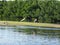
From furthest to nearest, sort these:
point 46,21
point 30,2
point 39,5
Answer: point 30,2
point 39,5
point 46,21

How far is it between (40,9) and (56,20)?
5.11 m

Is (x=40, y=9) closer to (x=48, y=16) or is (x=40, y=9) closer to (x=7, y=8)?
(x=48, y=16)

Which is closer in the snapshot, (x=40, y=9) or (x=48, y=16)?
→ (x=48, y=16)

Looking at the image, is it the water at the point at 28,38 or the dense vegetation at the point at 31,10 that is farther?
the dense vegetation at the point at 31,10

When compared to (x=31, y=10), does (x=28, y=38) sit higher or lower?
higher

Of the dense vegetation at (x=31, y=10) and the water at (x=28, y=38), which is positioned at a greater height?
the water at (x=28, y=38)

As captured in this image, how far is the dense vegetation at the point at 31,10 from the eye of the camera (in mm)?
54594

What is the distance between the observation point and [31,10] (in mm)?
59344

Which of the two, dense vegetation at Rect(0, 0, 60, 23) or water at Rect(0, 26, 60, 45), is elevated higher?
water at Rect(0, 26, 60, 45)

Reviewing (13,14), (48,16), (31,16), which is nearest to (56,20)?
(48,16)

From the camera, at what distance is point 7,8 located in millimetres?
64000

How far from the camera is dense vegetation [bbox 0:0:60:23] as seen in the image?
54594 mm

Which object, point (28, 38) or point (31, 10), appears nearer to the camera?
point (28, 38)

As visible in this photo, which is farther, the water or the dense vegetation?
the dense vegetation
